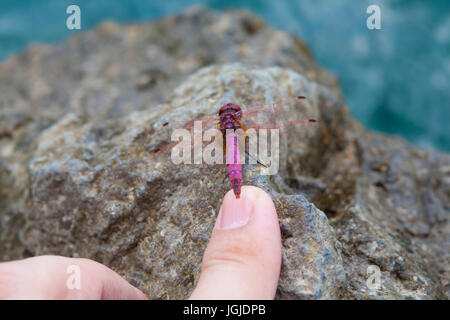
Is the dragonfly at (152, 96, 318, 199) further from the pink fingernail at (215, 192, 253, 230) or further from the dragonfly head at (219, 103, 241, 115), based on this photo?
the pink fingernail at (215, 192, 253, 230)

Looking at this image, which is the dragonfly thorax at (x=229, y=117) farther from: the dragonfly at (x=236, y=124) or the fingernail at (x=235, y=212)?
the fingernail at (x=235, y=212)

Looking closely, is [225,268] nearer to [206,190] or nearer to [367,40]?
[206,190]

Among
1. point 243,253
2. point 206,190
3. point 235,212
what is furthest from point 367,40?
point 243,253

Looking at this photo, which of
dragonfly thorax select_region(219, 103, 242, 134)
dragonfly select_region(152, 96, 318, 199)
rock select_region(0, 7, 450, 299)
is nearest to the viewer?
rock select_region(0, 7, 450, 299)
